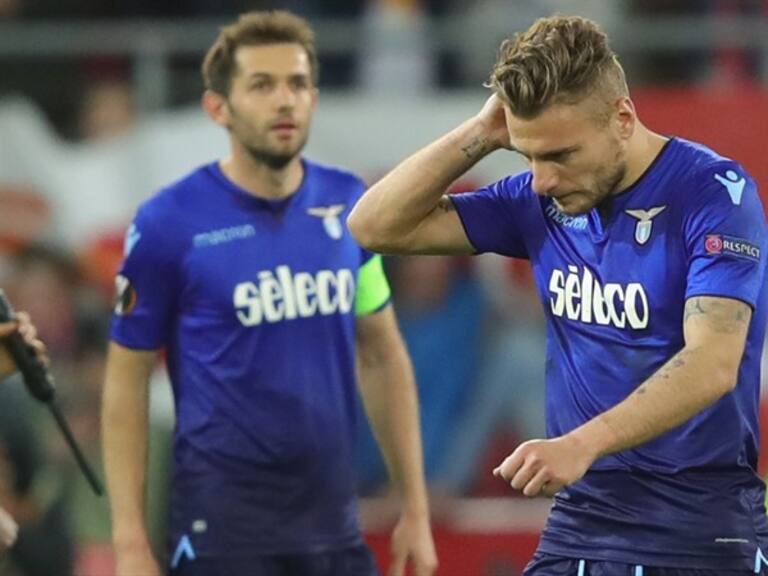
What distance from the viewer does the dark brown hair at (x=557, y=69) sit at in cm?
525

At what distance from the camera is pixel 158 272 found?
688cm

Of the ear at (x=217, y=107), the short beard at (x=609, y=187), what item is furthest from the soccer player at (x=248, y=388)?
the short beard at (x=609, y=187)

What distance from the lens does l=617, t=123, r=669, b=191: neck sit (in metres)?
5.45

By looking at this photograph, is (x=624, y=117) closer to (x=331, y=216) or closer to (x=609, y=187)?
(x=609, y=187)

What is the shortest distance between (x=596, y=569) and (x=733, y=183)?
101 cm

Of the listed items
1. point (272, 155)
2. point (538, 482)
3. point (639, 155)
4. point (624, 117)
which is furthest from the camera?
point (272, 155)

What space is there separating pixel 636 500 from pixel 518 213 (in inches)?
33.3

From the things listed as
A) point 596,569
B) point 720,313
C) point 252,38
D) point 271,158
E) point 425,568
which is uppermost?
point 252,38

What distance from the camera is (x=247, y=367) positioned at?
22.5 ft

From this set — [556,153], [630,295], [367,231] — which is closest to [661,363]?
[630,295]

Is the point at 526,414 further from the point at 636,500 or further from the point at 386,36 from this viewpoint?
the point at 636,500

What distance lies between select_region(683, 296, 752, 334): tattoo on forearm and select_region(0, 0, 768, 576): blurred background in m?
4.66

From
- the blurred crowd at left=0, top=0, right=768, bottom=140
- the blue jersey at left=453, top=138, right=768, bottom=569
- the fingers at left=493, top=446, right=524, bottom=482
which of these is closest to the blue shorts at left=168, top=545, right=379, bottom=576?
the blue jersey at left=453, top=138, right=768, bottom=569

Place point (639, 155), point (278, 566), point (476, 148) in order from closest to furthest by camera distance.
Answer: point (639, 155) < point (476, 148) < point (278, 566)
